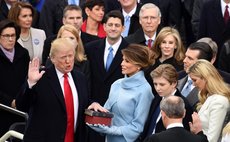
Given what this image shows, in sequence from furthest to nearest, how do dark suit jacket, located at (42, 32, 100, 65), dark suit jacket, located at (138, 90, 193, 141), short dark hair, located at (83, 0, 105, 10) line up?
1. short dark hair, located at (83, 0, 105, 10)
2. dark suit jacket, located at (42, 32, 100, 65)
3. dark suit jacket, located at (138, 90, 193, 141)

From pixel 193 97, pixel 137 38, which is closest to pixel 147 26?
pixel 137 38

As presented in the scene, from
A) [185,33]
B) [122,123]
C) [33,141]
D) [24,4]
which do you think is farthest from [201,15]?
[33,141]

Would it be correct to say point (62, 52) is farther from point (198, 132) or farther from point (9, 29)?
point (9, 29)

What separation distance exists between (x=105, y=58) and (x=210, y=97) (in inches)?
99.8

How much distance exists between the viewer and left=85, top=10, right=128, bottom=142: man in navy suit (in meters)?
12.0

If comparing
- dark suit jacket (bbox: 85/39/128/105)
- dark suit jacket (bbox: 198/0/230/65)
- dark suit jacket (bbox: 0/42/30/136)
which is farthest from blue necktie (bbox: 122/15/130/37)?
dark suit jacket (bbox: 0/42/30/136)

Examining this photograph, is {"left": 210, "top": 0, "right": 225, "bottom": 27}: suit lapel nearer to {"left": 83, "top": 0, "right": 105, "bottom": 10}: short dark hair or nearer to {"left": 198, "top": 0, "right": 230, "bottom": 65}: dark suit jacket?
{"left": 198, "top": 0, "right": 230, "bottom": 65}: dark suit jacket

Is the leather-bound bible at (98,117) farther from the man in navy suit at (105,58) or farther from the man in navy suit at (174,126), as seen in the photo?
the man in navy suit at (105,58)

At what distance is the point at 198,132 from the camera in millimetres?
9305

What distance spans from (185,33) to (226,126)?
5529 millimetres

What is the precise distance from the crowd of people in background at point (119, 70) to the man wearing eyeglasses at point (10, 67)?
0.05ft

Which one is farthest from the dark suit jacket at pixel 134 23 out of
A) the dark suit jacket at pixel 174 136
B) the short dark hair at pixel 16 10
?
the dark suit jacket at pixel 174 136

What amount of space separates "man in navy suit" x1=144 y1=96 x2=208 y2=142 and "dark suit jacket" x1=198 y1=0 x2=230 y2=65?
4.61 m

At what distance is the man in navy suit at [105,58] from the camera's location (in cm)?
1198
